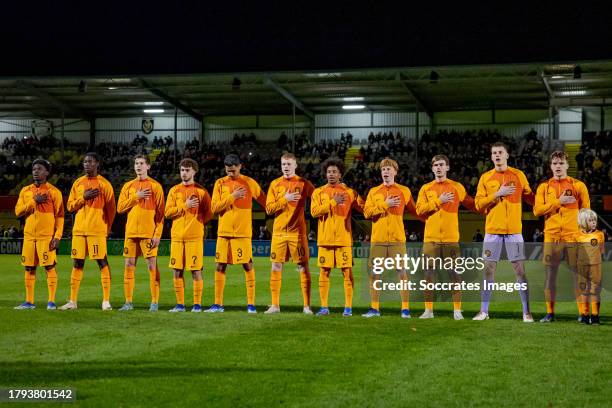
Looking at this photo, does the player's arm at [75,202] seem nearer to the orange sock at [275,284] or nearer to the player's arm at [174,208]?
the player's arm at [174,208]

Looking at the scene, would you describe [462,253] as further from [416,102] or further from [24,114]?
[24,114]

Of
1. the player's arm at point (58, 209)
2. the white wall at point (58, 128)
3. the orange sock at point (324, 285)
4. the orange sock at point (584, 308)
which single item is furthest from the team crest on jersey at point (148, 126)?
the orange sock at point (584, 308)

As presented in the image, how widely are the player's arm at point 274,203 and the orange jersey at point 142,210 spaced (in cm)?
172

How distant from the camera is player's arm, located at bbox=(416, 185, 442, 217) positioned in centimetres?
1198

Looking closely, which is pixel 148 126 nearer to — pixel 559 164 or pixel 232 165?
pixel 232 165

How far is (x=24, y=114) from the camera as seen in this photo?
48.7m

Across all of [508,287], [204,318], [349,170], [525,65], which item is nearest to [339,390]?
[204,318]

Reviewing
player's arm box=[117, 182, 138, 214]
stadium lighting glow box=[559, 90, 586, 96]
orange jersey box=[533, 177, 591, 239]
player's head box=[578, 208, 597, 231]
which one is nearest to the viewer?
player's head box=[578, 208, 597, 231]

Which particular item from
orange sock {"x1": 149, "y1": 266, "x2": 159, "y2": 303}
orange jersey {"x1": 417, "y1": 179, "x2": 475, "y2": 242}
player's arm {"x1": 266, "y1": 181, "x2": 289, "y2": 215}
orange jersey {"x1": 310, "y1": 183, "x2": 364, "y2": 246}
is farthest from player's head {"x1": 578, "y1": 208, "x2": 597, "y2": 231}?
orange sock {"x1": 149, "y1": 266, "x2": 159, "y2": 303}

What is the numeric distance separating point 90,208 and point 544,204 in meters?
6.68

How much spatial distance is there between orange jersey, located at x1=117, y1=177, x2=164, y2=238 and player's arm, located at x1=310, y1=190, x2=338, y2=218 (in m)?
2.39

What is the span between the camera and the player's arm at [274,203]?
12367 millimetres

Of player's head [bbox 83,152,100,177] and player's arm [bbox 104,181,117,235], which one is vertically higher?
player's head [bbox 83,152,100,177]

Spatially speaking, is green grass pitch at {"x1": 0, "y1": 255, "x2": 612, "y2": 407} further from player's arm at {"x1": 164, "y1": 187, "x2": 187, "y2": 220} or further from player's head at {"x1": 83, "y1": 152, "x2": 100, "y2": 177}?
player's head at {"x1": 83, "y1": 152, "x2": 100, "y2": 177}
